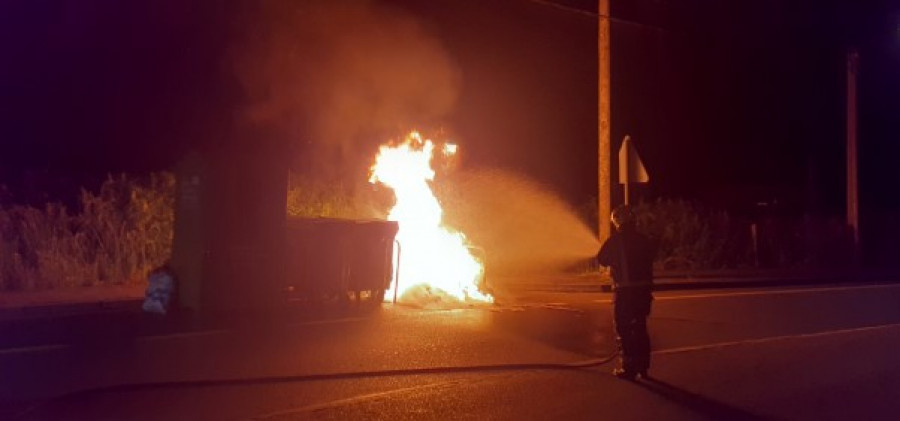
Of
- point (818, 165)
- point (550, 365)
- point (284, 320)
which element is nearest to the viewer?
point (550, 365)

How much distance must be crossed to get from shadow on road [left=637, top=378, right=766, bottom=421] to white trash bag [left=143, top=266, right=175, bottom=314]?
717cm

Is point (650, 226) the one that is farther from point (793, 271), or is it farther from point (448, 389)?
point (448, 389)

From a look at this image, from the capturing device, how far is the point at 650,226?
90.8 ft

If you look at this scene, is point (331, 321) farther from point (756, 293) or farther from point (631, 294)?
point (756, 293)

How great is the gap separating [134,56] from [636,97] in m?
25.4

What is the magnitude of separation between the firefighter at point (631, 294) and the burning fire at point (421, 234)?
6.91m

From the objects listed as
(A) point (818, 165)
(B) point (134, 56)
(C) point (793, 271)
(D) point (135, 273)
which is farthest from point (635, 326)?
(A) point (818, 165)

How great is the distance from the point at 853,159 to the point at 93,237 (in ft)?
77.9

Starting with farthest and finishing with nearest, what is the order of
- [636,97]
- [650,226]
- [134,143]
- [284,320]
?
[636,97] → [650,226] → [134,143] → [284,320]

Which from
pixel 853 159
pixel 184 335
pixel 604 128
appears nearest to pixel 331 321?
pixel 184 335

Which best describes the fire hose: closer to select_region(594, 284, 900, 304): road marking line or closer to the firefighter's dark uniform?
the firefighter's dark uniform

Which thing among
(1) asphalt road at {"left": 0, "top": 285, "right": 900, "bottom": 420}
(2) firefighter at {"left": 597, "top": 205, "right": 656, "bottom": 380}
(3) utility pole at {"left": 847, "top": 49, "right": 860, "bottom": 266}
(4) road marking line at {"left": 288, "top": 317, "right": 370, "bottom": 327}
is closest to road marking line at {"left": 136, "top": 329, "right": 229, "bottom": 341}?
(1) asphalt road at {"left": 0, "top": 285, "right": 900, "bottom": 420}

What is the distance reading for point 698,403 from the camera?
27.3 feet

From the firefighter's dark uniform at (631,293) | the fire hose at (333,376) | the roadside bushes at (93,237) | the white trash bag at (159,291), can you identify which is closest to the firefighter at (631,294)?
the firefighter's dark uniform at (631,293)
